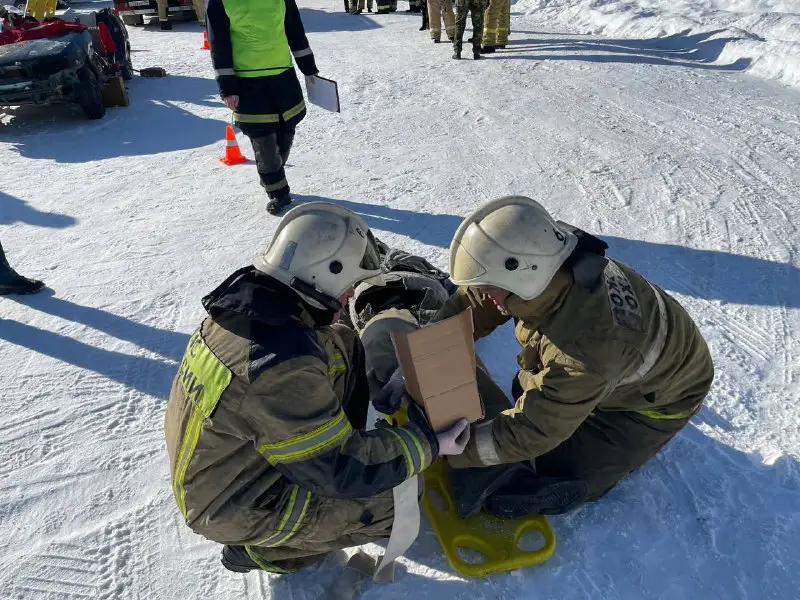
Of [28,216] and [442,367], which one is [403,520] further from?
[28,216]

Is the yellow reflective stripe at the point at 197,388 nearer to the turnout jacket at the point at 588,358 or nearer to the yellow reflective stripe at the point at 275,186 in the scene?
the turnout jacket at the point at 588,358

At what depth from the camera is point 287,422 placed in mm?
1924

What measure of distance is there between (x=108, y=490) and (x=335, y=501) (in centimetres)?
133

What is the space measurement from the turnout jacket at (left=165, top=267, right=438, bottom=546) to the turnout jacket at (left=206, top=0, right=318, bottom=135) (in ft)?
11.2

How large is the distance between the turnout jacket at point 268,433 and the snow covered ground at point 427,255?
0.53 meters

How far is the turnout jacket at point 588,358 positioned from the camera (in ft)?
7.17

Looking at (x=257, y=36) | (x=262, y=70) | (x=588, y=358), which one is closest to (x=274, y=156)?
(x=262, y=70)

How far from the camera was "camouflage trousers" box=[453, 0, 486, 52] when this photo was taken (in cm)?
926

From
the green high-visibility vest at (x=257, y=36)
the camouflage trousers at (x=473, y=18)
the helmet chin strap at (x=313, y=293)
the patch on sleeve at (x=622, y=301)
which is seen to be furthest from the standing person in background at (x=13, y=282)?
the camouflage trousers at (x=473, y=18)

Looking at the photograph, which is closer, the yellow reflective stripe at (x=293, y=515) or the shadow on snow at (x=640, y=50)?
the yellow reflective stripe at (x=293, y=515)

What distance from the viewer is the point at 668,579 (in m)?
2.40

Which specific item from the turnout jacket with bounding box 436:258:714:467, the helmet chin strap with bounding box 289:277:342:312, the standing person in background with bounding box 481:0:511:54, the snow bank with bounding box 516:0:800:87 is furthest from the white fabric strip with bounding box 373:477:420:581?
the standing person in background with bounding box 481:0:511:54

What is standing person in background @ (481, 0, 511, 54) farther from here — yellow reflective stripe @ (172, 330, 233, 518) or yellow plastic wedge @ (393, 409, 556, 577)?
yellow reflective stripe @ (172, 330, 233, 518)

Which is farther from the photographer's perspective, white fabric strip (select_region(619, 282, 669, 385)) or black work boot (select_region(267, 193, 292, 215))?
black work boot (select_region(267, 193, 292, 215))
